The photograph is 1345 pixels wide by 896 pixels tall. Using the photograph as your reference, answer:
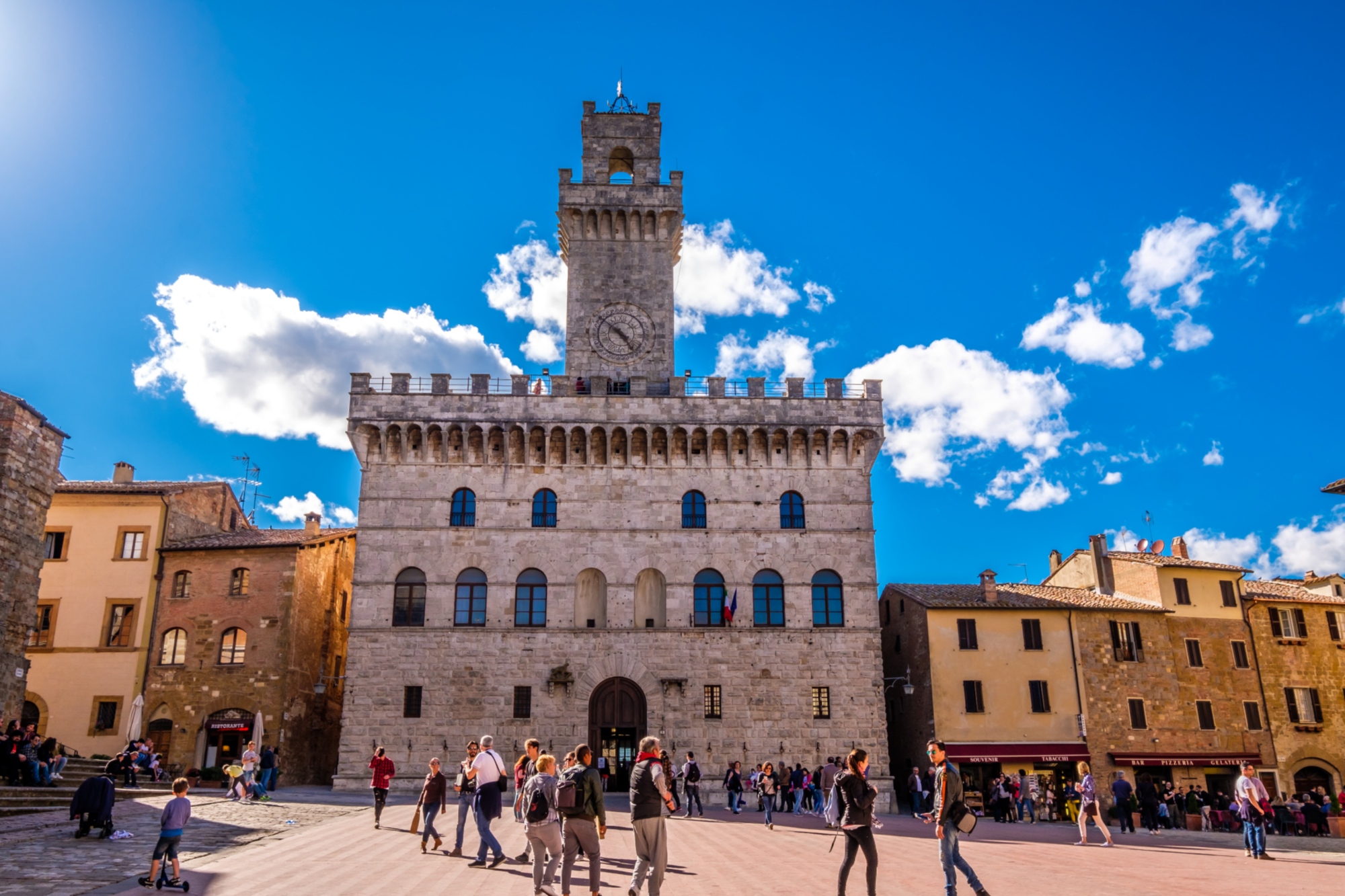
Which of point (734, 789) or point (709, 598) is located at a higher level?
point (709, 598)

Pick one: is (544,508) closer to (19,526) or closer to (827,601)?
(827,601)

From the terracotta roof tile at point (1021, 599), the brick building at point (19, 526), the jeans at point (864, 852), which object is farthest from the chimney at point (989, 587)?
the brick building at point (19, 526)

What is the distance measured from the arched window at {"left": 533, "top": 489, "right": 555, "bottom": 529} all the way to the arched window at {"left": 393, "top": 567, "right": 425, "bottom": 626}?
447 cm

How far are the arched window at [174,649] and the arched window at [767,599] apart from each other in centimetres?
2067

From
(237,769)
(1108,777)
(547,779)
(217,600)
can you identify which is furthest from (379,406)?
(1108,777)

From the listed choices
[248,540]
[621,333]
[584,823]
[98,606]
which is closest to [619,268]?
[621,333]

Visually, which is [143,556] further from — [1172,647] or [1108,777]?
[1172,647]

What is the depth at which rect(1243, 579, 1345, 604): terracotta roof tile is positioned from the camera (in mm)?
39375

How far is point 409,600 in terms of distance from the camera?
113ft

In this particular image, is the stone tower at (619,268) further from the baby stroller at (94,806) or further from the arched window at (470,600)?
the baby stroller at (94,806)

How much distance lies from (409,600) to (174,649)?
9219mm

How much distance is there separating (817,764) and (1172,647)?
15.3 m

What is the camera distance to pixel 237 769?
2581 cm

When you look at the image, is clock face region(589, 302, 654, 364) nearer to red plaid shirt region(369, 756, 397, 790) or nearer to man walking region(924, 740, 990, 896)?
red plaid shirt region(369, 756, 397, 790)
